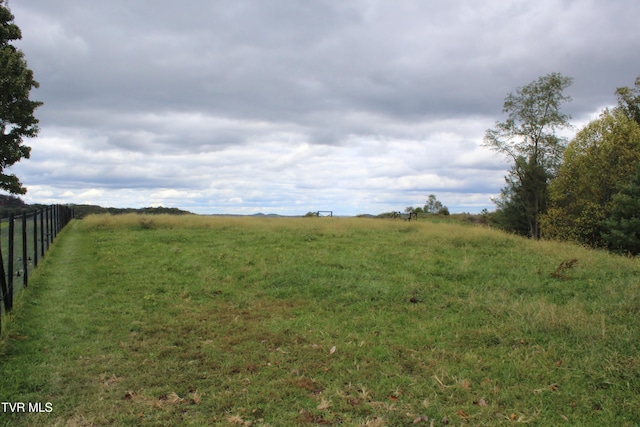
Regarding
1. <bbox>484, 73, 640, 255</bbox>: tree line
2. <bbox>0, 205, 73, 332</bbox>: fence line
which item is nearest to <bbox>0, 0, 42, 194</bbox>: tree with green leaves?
<bbox>0, 205, 73, 332</bbox>: fence line

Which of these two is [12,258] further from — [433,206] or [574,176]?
[433,206]

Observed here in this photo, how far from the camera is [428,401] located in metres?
4.38

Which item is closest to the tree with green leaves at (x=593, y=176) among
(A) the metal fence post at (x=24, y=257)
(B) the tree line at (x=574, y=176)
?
(B) the tree line at (x=574, y=176)

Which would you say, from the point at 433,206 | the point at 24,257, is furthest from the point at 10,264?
the point at 433,206

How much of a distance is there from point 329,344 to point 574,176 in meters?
32.1

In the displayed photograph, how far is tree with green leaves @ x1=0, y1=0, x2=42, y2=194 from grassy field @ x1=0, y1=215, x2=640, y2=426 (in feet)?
43.7

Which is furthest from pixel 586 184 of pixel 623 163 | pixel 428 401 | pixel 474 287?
pixel 428 401

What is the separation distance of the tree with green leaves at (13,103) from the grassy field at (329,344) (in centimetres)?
1332

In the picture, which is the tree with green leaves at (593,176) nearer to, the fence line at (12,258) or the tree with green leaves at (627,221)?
the tree with green leaves at (627,221)

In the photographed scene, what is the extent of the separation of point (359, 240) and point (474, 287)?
8697 millimetres

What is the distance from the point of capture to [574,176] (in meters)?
31.7

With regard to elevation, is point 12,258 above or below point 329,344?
above

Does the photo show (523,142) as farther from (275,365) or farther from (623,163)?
(275,365)

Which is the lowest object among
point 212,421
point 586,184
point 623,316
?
point 212,421
